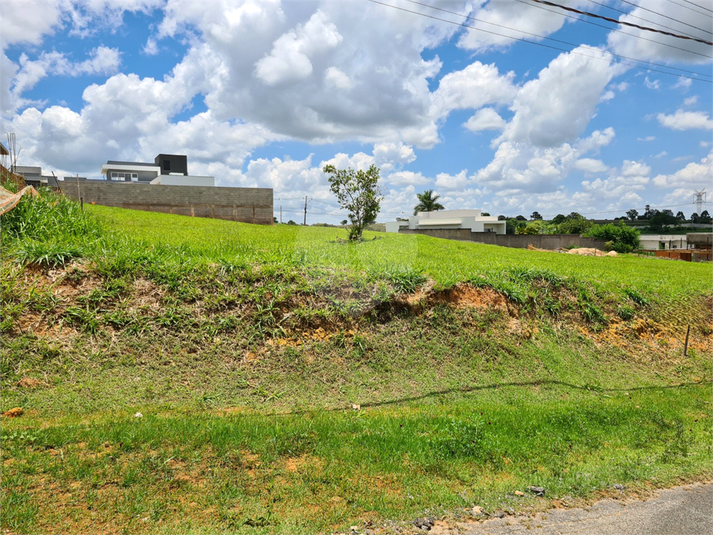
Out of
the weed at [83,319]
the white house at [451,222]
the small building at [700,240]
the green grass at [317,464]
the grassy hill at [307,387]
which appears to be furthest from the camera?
the small building at [700,240]

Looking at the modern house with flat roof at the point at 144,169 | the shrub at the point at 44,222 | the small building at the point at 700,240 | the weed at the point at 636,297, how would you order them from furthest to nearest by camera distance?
the modern house with flat roof at the point at 144,169 → the small building at the point at 700,240 → the weed at the point at 636,297 → the shrub at the point at 44,222

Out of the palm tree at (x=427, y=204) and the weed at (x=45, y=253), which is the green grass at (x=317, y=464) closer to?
the weed at (x=45, y=253)

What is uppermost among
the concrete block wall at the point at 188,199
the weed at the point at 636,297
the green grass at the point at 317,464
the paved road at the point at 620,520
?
the concrete block wall at the point at 188,199

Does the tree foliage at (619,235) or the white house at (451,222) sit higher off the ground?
the white house at (451,222)

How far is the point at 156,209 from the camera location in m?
24.2

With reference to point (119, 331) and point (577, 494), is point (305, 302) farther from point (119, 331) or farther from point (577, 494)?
point (577, 494)

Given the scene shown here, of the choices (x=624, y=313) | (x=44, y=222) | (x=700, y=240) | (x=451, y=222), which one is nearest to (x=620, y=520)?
(x=624, y=313)

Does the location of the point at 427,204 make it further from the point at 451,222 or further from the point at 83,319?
the point at 83,319

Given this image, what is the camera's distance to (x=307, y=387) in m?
6.16

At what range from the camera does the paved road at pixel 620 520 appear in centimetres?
365

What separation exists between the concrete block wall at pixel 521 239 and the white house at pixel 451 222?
9610 mm

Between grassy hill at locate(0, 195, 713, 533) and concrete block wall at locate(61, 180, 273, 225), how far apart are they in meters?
15.5

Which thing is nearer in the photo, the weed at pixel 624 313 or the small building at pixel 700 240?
the weed at pixel 624 313

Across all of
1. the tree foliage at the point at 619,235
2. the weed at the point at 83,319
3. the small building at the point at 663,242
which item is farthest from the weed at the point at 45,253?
the small building at the point at 663,242
